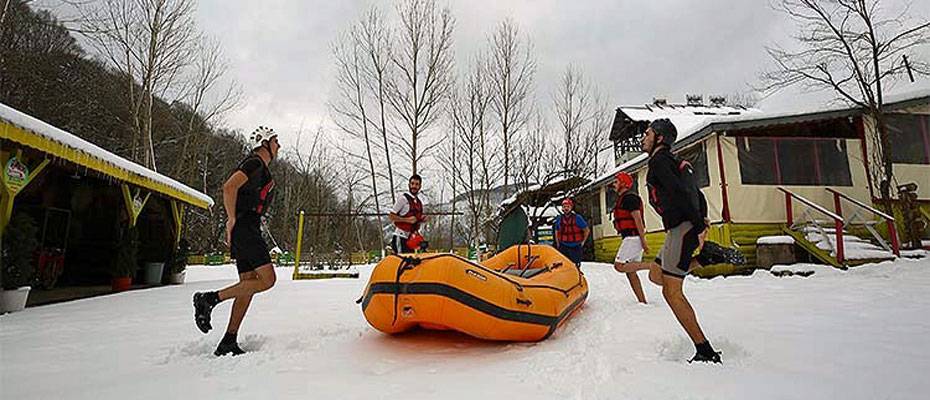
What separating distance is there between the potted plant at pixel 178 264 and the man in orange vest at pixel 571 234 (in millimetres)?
8180

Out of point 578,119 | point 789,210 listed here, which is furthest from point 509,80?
point 789,210

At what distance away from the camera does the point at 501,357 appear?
284 cm

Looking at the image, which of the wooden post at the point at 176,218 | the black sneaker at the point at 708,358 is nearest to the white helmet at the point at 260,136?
the black sneaker at the point at 708,358

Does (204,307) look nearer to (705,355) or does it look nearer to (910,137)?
(705,355)

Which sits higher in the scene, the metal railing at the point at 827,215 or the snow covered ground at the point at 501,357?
the metal railing at the point at 827,215

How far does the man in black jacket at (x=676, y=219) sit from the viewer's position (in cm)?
260

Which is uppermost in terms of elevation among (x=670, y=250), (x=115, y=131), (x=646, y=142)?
(x=115, y=131)

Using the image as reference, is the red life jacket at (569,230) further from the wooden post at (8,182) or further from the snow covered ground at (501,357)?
the wooden post at (8,182)

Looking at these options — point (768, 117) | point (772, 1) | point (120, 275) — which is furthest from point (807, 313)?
point (772, 1)

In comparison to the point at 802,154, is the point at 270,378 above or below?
below

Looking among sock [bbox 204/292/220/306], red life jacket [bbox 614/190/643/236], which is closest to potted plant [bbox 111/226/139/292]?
sock [bbox 204/292/220/306]

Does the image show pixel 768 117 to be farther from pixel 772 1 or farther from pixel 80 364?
pixel 80 364

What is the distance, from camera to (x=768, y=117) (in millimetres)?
9312

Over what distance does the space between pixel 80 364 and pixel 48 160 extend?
176 inches
